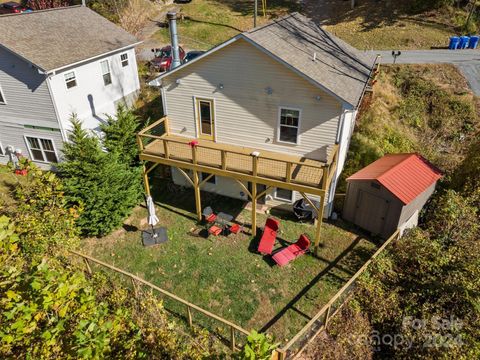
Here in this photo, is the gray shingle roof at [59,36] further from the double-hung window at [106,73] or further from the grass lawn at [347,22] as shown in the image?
the grass lawn at [347,22]

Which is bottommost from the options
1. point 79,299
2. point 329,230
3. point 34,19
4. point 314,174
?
point 329,230

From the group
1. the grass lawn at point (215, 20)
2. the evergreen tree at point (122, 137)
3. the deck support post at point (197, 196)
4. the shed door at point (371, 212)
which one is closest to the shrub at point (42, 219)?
the evergreen tree at point (122, 137)

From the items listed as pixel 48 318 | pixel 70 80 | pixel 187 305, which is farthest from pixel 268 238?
pixel 70 80

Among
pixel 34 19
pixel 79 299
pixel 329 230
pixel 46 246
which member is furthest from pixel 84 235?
pixel 34 19

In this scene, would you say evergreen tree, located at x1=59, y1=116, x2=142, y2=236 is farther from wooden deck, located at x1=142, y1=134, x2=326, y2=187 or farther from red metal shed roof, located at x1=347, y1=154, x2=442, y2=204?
red metal shed roof, located at x1=347, y1=154, x2=442, y2=204

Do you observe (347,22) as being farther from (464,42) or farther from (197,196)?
(197,196)

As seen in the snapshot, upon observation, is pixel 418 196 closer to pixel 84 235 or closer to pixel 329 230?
pixel 329 230
